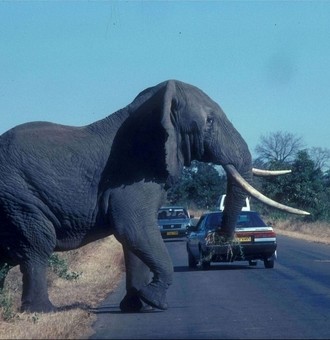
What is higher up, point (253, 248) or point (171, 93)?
point (171, 93)

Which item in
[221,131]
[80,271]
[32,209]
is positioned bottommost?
[80,271]

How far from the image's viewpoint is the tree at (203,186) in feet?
223

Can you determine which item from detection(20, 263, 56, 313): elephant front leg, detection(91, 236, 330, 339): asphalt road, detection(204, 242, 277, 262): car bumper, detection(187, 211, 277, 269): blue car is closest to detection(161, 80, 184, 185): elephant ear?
detection(91, 236, 330, 339): asphalt road

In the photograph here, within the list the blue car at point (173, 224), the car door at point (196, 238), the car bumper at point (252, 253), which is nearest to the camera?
the car bumper at point (252, 253)

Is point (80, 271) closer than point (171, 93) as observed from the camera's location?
No

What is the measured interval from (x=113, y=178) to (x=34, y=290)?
174 centimetres

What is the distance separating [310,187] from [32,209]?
143ft

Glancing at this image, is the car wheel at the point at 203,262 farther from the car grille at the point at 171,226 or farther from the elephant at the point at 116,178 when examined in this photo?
the car grille at the point at 171,226

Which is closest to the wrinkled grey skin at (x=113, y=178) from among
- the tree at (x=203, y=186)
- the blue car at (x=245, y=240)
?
the blue car at (x=245, y=240)

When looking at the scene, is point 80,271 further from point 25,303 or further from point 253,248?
point 25,303

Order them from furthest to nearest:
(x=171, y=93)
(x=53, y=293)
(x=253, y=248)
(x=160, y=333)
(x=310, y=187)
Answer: (x=310, y=187) < (x=253, y=248) < (x=53, y=293) < (x=171, y=93) < (x=160, y=333)

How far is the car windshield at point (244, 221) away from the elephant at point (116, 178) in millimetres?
11029

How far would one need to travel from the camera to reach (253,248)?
24.6 m

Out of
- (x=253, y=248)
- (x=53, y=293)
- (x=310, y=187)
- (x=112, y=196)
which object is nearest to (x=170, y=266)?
(x=112, y=196)
